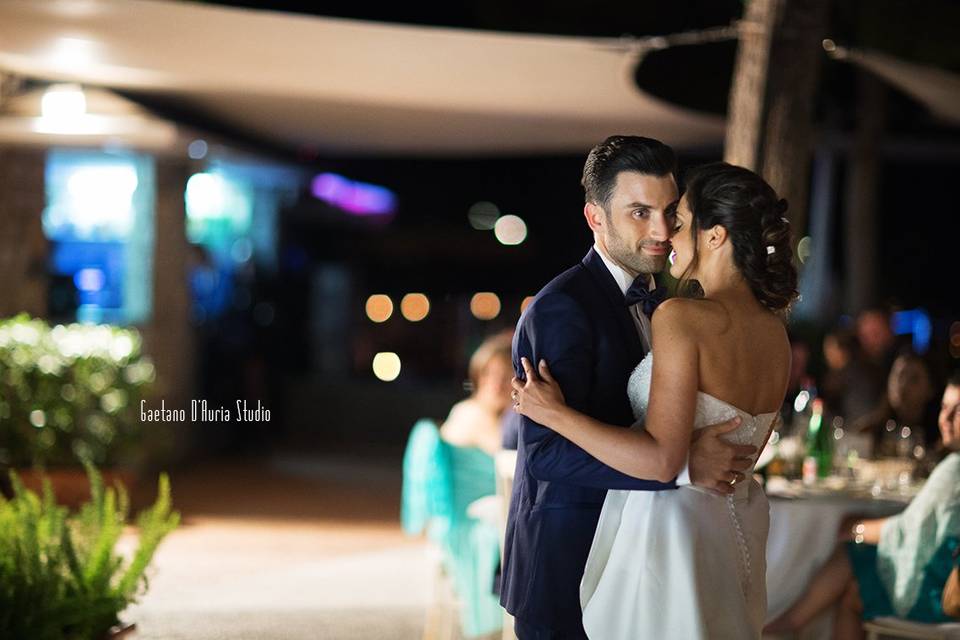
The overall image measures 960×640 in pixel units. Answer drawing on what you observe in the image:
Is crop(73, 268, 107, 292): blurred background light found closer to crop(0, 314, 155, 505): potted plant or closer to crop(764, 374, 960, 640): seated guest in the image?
crop(0, 314, 155, 505): potted plant

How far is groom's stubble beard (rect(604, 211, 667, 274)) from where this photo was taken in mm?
2807

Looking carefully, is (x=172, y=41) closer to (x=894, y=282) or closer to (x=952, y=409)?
(x=952, y=409)

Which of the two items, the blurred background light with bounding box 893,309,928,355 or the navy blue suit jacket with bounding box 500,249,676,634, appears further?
the blurred background light with bounding box 893,309,928,355

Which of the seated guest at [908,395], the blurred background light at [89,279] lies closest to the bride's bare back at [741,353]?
the seated guest at [908,395]

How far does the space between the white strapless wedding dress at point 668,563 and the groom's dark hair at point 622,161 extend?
0.35 m

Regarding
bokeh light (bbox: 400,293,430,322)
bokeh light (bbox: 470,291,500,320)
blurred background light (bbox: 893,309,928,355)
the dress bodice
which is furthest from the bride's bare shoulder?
blurred background light (bbox: 893,309,928,355)

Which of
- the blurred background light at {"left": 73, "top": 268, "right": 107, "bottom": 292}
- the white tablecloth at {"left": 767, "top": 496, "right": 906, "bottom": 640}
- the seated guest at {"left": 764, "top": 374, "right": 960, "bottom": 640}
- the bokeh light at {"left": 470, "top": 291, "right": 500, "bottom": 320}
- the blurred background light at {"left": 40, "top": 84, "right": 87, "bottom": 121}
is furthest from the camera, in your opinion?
the bokeh light at {"left": 470, "top": 291, "right": 500, "bottom": 320}

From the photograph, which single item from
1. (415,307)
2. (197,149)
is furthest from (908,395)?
(415,307)

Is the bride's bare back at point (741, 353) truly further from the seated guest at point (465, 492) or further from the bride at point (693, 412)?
the seated guest at point (465, 492)

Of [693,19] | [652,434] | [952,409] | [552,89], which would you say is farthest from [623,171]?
[693,19]

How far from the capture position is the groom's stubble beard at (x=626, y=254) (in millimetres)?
2807

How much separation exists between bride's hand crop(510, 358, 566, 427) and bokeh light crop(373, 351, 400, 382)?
38.4ft

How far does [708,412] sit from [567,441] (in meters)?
0.29

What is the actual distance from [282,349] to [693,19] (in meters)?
5.75
